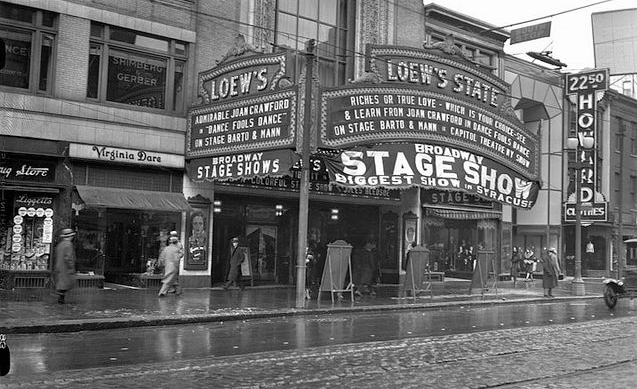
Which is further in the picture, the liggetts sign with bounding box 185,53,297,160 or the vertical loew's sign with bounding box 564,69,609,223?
the vertical loew's sign with bounding box 564,69,609,223

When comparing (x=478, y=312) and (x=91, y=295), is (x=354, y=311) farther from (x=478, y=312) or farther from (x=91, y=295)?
(x=91, y=295)

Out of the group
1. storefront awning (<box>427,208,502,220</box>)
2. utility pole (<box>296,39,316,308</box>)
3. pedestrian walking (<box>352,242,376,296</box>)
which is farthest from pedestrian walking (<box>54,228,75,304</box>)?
storefront awning (<box>427,208,502,220</box>)

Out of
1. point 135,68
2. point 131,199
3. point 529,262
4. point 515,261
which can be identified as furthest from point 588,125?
point 131,199

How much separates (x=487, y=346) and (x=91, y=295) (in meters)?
11.0

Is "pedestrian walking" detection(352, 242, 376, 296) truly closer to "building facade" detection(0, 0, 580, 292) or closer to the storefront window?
"building facade" detection(0, 0, 580, 292)

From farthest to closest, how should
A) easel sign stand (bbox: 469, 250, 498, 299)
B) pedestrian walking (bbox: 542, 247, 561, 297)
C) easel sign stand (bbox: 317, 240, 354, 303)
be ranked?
pedestrian walking (bbox: 542, 247, 561, 297), easel sign stand (bbox: 469, 250, 498, 299), easel sign stand (bbox: 317, 240, 354, 303)

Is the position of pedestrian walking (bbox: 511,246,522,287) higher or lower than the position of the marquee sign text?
lower

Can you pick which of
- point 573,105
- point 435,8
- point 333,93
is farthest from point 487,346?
point 573,105

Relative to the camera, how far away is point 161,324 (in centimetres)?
1366

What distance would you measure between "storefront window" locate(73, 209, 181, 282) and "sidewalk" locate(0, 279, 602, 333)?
0.87 metres

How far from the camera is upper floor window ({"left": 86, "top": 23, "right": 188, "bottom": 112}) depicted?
2000cm

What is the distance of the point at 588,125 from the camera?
3300 centimetres

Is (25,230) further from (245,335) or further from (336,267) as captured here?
(245,335)

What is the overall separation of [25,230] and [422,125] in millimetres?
11741
